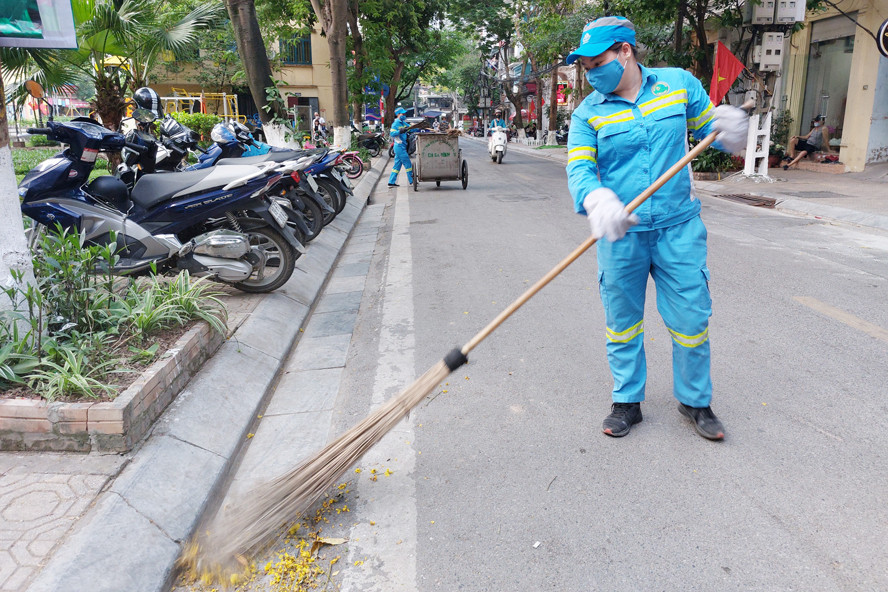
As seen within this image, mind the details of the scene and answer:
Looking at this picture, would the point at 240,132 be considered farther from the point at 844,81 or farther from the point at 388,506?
the point at 844,81

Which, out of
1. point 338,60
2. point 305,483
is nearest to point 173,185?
point 305,483

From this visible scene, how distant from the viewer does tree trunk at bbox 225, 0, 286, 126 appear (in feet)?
34.0

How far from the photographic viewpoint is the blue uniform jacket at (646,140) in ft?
9.83

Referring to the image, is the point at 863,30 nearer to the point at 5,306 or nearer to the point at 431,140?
the point at 431,140

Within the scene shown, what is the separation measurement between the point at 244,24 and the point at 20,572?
9820mm

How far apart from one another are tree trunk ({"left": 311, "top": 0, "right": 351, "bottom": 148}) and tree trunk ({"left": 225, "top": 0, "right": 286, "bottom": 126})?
383cm

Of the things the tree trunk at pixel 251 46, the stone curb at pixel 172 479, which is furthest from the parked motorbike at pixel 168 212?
the tree trunk at pixel 251 46

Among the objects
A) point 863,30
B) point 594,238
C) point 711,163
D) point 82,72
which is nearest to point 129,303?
point 594,238

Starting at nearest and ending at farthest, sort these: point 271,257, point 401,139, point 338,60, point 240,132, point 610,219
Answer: point 610,219
point 271,257
point 240,132
point 401,139
point 338,60

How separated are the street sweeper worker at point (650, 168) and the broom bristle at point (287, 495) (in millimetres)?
1032

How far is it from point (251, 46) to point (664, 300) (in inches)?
372

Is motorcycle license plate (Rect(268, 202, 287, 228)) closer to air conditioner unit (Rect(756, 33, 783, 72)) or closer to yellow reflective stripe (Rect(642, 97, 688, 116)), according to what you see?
yellow reflective stripe (Rect(642, 97, 688, 116))

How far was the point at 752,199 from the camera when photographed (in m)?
11.9

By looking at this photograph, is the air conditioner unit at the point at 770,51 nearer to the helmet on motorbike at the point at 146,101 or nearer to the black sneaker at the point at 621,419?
the helmet on motorbike at the point at 146,101
